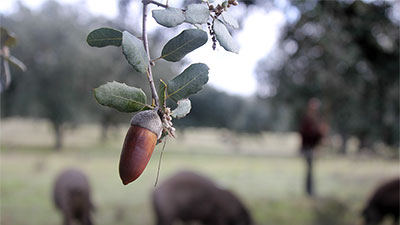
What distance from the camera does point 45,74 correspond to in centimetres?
892

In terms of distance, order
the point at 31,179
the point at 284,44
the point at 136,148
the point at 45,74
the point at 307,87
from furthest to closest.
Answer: the point at 45,74 < the point at 31,179 < the point at 307,87 < the point at 284,44 < the point at 136,148

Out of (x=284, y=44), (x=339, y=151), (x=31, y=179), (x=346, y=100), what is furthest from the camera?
(x=339, y=151)

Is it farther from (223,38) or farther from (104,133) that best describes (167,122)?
(104,133)

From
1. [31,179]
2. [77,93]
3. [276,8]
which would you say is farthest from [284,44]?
[77,93]

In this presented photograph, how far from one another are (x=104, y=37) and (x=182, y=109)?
0.43 feet

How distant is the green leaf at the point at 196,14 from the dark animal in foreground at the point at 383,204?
4.24 m

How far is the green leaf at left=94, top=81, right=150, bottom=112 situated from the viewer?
0.37m

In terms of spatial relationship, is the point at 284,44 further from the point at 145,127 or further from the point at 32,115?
the point at 32,115

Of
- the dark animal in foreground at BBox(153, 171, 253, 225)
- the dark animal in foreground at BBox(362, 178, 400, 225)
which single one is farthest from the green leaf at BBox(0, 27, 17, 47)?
the dark animal in foreground at BBox(362, 178, 400, 225)

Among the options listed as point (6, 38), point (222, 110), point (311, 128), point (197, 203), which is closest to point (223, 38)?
point (6, 38)

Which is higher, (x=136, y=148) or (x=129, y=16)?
(x=129, y=16)

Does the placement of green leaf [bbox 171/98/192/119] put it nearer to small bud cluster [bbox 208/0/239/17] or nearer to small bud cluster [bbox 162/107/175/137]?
small bud cluster [bbox 162/107/175/137]

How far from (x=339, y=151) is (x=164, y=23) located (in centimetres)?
1510

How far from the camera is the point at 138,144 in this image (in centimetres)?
36
